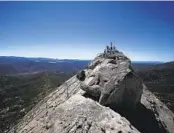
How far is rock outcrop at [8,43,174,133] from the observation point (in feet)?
46.3

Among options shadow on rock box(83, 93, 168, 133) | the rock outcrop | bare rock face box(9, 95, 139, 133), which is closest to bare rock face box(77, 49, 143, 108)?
the rock outcrop

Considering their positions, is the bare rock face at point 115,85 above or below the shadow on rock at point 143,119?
above

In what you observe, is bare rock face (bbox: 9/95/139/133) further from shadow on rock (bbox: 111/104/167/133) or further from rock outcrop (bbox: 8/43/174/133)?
shadow on rock (bbox: 111/104/167/133)

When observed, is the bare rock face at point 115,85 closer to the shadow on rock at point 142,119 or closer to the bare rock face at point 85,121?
the shadow on rock at point 142,119

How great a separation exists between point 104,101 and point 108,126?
4.15 meters

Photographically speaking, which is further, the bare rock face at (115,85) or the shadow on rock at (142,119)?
the shadow on rock at (142,119)

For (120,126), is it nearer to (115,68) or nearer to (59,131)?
(59,131)

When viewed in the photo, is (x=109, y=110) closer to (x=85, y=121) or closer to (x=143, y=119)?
(x=85, y=121)

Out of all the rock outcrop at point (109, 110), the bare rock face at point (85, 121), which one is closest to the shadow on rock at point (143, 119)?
the rock outcrop at point (109, 110)

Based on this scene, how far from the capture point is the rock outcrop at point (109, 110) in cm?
1412

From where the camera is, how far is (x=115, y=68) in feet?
68.5

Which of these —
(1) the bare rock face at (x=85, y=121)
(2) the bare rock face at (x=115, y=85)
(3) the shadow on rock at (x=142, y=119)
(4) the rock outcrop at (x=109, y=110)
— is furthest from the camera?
(3) the shadow on rock at (x=142, y=119)

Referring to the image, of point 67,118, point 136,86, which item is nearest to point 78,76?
point 136,86

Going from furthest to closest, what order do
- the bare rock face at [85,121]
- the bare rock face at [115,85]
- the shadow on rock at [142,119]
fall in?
the shadow on rock at [142,119] → the bare rock face at [115,85] → the bare rock face at [85,121]
